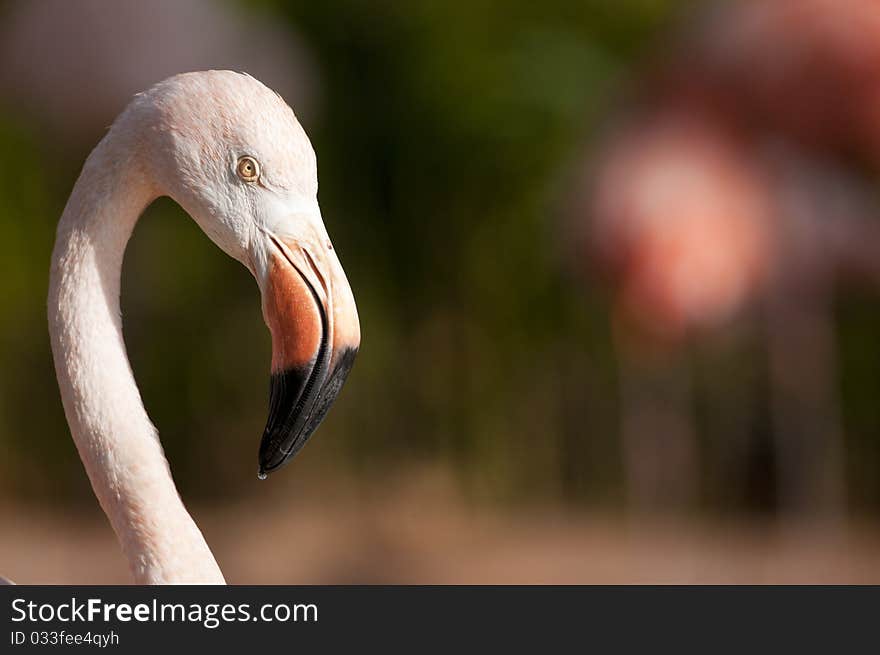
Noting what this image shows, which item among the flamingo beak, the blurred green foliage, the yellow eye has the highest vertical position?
the blurred green foliage

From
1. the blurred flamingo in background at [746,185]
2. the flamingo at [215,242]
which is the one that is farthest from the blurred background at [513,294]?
the flamingo at [215,242]

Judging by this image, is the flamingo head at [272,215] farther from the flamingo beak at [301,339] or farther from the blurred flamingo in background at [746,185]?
the blurred flamingo in background at [746,185]

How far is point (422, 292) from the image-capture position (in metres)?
7.80

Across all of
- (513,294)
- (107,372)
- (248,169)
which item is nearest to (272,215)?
(248,169)

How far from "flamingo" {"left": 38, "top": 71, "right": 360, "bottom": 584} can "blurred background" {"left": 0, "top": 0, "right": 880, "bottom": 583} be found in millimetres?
3972

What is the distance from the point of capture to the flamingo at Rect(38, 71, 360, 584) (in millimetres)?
1419

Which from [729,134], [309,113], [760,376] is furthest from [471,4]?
[760,376]

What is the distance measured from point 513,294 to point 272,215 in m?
6.06

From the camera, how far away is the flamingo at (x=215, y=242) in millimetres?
1419

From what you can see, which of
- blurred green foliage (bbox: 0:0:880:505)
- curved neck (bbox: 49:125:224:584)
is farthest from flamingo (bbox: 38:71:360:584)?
blurred green foliage (bbox: 0:0:880:505)

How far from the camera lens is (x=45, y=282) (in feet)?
23.9

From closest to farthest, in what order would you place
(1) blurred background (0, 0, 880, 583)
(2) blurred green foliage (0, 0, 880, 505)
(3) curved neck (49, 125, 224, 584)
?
(3) curved neck (49, 125, 224, 584) < (1) blurred background (0, 0, 880, 583) < (2) blurred green foliage (0, 0, 880, 505)

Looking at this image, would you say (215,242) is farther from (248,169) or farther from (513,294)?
(513,294)

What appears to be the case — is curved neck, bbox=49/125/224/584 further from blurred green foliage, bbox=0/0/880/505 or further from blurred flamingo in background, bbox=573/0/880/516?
blurred green foliage, bbox=0/0/880/505
